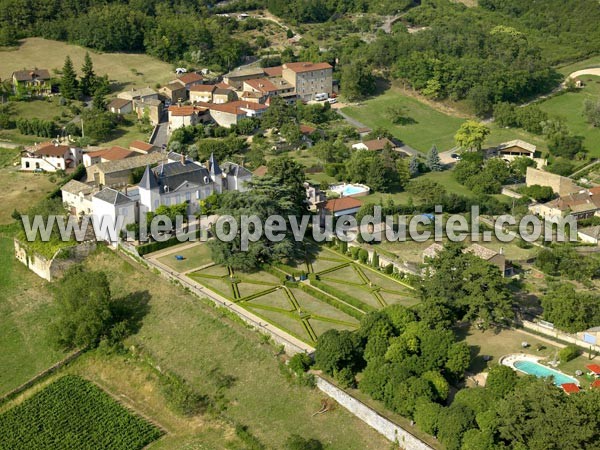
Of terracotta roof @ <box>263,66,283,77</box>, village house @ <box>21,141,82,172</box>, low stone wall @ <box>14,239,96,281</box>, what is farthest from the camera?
terracotta roof @ <box>263,66,283,77</box>

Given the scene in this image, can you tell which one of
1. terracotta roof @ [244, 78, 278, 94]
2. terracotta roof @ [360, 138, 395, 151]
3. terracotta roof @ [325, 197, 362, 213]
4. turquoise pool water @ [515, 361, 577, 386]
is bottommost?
terracotta roof @ [360, 138, 395, 151]

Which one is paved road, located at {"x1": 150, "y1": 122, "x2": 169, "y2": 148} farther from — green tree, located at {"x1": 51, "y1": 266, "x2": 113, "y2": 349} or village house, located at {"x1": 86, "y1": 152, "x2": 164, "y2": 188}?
green tree, located at {"x1": 51, "y1": 266, "x2": 113, "y2": 349}

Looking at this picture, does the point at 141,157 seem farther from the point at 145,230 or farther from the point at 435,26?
the point at 435,26

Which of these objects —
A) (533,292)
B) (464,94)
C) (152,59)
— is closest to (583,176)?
(464,94)

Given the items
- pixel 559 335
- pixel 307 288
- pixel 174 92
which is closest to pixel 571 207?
pixel 559 335

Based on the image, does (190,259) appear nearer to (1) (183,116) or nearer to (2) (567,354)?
(2) (567,354)

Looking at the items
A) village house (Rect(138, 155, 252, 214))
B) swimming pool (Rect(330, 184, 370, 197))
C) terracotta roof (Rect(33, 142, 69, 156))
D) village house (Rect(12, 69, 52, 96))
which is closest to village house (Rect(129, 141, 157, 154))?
terracotta roof (Rect(33, 142, 69, 156))
